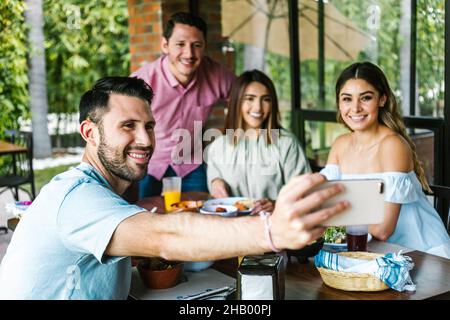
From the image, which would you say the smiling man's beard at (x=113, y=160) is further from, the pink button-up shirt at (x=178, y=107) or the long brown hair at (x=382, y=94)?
the pink button-up shirt at (x=178, y=107)

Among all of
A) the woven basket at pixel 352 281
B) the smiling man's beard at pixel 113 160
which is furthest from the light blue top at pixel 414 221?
the smiling man's beard at pixel 113 160

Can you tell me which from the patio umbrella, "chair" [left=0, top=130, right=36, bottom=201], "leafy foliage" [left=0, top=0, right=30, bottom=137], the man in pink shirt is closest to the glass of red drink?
the man in pink shirt

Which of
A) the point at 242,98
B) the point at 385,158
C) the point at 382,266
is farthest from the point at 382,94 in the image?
the point at 382,266

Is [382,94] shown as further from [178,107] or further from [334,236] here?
[178,107]

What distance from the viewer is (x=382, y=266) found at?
1.44m

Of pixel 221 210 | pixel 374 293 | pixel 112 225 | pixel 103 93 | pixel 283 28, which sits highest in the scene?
pixel 283 28

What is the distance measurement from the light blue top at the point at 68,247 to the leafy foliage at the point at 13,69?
4411 millimetres

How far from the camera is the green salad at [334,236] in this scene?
1.83 meters

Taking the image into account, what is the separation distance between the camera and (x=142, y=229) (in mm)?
1158

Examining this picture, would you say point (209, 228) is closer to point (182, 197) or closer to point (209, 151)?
point (182, 197)

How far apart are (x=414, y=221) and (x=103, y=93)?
141 cm

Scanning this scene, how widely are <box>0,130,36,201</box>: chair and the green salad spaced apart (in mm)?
3726
